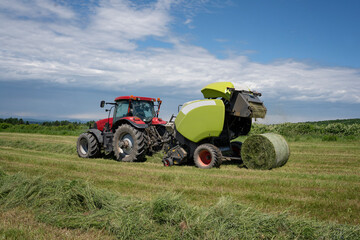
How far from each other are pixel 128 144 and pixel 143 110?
54.4 inches

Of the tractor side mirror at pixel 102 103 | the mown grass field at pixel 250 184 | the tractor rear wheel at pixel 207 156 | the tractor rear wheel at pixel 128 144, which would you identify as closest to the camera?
the mown grass field at pixel 250 184

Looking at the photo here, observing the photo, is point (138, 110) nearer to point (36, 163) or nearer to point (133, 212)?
point (36, 163)

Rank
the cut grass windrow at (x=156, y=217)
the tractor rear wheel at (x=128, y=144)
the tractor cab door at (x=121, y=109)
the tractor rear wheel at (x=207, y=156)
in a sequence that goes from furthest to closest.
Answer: the tractor cab door at (x=121, y=109)
the tractor rear wheel at (x=128, y=144)
the tractor rear wheel at (x=207, y=156)
the cut grass windrow at (x=156, y=217)

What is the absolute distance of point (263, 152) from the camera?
8.28 metres

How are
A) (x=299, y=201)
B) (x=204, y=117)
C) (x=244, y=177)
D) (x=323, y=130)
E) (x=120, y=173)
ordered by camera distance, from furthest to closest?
(x=323, y=130)
(x=204, y=117)
(x=120, y=173)
(x=244, y=177)
(x=299, y=201)

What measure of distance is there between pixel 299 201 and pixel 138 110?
6.80 m

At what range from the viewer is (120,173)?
785 centimetres

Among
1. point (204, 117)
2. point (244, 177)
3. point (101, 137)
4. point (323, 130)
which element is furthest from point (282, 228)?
point (323, 130)

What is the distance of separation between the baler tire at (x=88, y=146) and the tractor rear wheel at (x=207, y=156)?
4100 millimetres

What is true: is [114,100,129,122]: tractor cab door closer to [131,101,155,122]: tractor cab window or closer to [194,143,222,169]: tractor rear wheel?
[131,101,155,122]: tractor cab window

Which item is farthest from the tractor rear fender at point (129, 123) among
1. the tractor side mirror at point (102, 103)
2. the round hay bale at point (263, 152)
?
the round hay bale at point (263, 152)

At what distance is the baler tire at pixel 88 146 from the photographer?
11.2 meters

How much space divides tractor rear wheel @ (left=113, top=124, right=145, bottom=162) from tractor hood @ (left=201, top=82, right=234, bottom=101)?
237cm

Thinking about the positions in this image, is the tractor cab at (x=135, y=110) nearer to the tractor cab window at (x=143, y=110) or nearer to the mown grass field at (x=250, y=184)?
the tractor cab window at (x=143, y=110)
